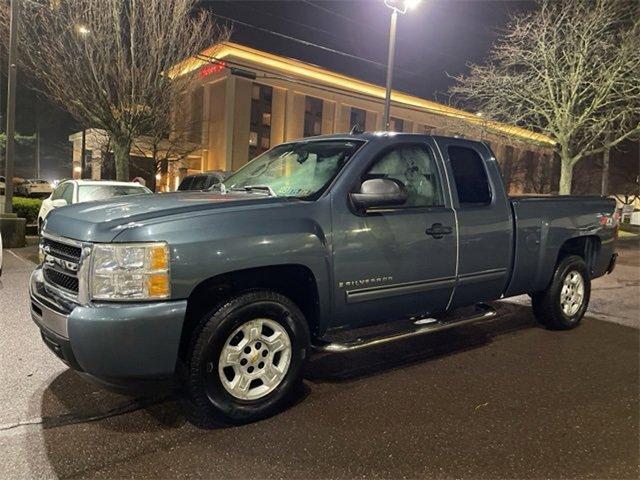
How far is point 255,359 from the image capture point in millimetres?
3504

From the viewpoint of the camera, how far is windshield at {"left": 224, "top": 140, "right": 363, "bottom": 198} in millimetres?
4074

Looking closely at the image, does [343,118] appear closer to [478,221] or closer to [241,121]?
[241,121]

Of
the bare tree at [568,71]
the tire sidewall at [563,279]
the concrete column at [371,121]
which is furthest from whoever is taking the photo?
the concrete column at [371,121]

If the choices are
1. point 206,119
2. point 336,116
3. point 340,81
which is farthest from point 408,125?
point 206,119

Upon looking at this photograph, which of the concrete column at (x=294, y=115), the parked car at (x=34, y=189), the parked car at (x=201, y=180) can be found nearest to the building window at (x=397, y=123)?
the concrete column at (x=294, y=115)

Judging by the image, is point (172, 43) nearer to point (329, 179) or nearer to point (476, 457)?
point (329, 179)

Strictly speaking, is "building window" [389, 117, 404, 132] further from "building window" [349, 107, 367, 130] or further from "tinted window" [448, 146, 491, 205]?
"tinted window" [448, 146, 491, 205]

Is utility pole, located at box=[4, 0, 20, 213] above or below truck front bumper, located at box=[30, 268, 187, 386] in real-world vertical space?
above

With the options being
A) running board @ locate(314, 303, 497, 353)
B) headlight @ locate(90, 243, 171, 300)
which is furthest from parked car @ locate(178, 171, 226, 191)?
headlight @ locate(90, 243, 171, 300)

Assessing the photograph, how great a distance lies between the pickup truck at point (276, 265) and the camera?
3.07 m

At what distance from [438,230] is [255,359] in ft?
5.89

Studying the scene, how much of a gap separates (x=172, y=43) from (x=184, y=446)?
43.0 feet

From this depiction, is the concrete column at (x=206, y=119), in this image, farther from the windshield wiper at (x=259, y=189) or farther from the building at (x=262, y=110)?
→ the windshield wiper at (x=259, y=189)

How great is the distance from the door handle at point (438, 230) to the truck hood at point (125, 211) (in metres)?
1.19
